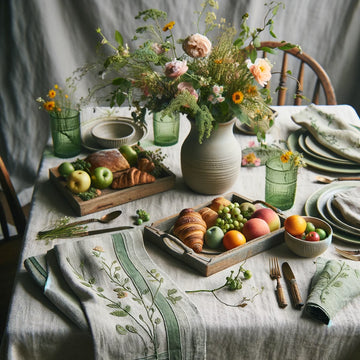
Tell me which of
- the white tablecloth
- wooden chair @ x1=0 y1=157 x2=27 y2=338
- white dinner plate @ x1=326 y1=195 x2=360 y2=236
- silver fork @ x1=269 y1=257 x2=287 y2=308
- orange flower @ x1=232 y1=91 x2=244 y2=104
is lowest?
wooden chair @ x1=0 y1=157 x2=27 y2=338

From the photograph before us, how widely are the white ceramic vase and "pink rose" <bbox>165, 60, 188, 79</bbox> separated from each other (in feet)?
0.56

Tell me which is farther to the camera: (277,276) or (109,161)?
(109,161)

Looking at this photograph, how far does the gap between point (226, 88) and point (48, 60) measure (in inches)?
71.6

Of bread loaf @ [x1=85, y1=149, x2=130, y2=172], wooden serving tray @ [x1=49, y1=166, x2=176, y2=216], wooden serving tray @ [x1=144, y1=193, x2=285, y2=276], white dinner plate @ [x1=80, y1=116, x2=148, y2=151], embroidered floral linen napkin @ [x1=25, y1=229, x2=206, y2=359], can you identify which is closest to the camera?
embroidered floral linen napkin @ [x1=25, y1=229, x2=206, y2=359]

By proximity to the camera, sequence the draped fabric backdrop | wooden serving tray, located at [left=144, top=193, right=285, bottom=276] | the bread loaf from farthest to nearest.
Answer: the draped fabric backdrop
the bread loaf
wooden serving tray, located at [left=144, top=193, right=285, bottom=276]

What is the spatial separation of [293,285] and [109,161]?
0.71 m

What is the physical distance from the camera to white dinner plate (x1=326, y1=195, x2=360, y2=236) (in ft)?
4.59

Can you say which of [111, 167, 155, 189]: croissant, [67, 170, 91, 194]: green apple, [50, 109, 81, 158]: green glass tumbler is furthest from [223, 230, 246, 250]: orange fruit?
[50, 109, 81, 158]: green glass tumbler

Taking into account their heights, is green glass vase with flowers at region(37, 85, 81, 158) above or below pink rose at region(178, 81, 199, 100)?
below

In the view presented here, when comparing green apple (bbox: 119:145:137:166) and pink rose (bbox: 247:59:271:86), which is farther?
green apple (bbox: 119:145:137:166)

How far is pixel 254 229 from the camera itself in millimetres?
1324

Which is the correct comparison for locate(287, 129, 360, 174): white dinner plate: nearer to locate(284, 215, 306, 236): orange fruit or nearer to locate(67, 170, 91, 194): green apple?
locate(284, 215, 306, 236): orange fruit

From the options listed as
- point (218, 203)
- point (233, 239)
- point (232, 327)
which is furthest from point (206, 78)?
point (232, 327)

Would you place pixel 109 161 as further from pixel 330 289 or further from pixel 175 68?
pixel 330 289
